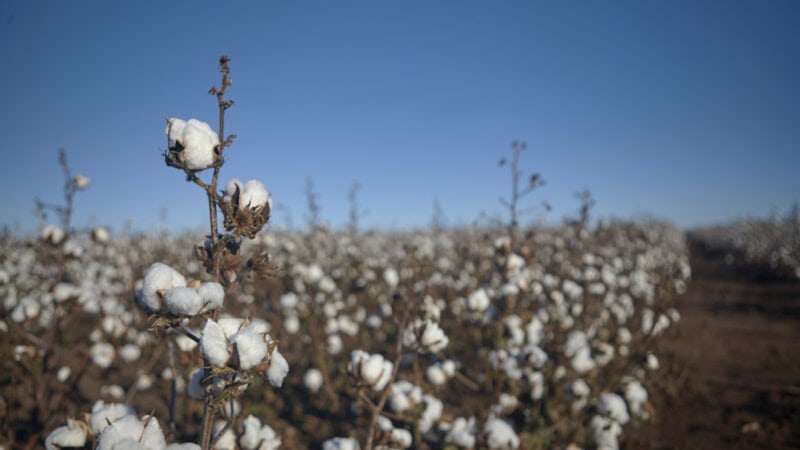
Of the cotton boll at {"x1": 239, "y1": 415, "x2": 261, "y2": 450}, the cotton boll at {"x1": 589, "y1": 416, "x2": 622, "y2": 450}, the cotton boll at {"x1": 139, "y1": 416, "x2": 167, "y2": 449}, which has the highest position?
the cotton boll at {"x1": 139, "y1": 416, "x2": 167, "y2": 449}

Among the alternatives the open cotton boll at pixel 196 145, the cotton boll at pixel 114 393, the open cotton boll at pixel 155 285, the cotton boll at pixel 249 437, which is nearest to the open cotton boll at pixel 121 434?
the open cotton boll at pixel 155 285

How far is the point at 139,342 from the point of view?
6.11 metres

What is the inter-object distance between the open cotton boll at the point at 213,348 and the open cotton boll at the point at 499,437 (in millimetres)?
2012

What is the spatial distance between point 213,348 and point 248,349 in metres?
0.10

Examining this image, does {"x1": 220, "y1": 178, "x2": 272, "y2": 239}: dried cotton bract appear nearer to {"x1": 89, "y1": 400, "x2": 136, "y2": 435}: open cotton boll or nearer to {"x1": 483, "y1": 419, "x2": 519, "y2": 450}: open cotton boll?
{"x1": 89, "y1": 400, "x2": 136, "y2": 435}: open cotton boll

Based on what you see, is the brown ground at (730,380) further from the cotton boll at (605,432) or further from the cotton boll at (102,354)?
the cotton boll at (102,354)

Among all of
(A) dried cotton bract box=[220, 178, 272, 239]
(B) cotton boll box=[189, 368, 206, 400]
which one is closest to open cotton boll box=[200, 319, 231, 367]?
(A) dried cotton bract box=[220, 178, 272, 239]

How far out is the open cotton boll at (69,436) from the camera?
1.45 metres

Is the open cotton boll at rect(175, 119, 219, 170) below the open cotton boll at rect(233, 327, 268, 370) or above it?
above

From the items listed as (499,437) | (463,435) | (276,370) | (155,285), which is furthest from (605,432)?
(155,285)

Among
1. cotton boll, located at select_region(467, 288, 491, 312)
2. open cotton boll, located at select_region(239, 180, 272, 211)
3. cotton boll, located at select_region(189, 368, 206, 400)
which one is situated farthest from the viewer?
cotton boll, located at select_region(467, 288, 491, 312)

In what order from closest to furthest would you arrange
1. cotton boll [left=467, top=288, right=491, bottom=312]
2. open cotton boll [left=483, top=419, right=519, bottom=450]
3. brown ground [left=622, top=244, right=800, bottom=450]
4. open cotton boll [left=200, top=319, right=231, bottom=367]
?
open cotton boll [left=200, top=319, right=231, bottom=367]
open cotton boll [left=483, top=419, right=519, bottom=450]
cotton boll [left=467, top=288, right=491, bottom=312]
brown ground [left=622, top=244, right=800, bottom=450]

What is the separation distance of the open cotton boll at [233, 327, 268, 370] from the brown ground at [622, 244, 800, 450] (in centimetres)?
438

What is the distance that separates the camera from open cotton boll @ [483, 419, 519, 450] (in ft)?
8.36
